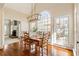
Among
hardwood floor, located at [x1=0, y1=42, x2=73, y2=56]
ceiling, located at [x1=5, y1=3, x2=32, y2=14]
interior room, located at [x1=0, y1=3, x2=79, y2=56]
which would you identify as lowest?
hardwood floor, located at [x1=0, y1=42, x2=73, y2=56]

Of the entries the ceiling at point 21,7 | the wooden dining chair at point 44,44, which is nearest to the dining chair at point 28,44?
the wooden dining chair at point 44,44

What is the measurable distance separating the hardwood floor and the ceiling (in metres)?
0.39

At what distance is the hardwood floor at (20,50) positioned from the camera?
1.28 m

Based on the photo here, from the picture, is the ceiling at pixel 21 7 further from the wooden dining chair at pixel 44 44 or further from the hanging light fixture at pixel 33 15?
the wooden dining chair at pixel 44 44

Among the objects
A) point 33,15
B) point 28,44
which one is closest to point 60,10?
point 33,15

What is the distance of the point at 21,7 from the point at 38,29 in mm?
332

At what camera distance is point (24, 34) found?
1.30 meters

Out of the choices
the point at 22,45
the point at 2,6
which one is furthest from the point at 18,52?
the point at 2,6

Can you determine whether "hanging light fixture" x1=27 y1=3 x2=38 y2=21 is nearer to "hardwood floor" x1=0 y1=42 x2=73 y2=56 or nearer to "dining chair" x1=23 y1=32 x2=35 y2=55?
"dining chair" x1=23 y1=32 x2=35 y2=55

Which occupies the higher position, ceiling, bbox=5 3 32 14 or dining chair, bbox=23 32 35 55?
ceiling, bbox=5 3 32 14

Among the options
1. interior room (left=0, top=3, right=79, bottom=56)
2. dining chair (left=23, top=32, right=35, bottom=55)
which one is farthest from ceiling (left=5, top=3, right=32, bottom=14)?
dining chair (left=23, top=32, right=35, bottom=55)

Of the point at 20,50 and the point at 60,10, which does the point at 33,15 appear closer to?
the point at 60,10

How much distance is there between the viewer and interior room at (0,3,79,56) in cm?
129

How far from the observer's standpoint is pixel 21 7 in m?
1.31
